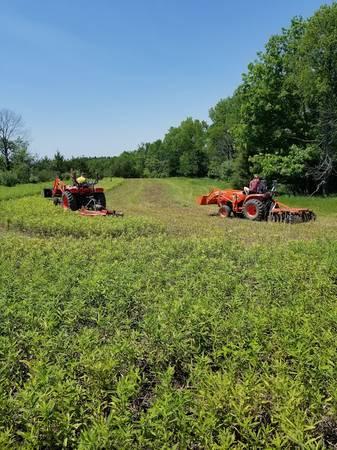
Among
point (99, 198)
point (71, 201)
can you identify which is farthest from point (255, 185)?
point (71, 201)

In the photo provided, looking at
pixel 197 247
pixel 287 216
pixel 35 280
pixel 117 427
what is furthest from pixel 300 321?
pixel 287 216

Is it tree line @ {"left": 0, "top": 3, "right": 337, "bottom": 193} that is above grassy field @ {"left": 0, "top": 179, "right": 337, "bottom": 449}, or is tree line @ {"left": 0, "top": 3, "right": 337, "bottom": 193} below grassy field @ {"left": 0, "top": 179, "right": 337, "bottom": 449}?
above

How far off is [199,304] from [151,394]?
139 cm

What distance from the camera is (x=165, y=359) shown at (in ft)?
13.6

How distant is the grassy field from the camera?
3006 mm

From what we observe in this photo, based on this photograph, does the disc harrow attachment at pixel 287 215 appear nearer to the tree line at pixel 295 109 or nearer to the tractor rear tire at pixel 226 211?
the tractor rear tire at pixel 226 211

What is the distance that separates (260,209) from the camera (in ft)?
Answer: 51.3

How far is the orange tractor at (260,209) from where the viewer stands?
15492 mm

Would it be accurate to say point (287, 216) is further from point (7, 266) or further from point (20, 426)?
point (20, 426)

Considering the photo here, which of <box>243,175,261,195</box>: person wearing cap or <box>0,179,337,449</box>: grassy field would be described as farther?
<box>243,175,261,195</box>: person wearing cap

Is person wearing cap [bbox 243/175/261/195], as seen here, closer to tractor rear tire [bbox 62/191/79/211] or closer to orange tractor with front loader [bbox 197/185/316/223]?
orange tractor with front loader [bbox 197/185/316/223]

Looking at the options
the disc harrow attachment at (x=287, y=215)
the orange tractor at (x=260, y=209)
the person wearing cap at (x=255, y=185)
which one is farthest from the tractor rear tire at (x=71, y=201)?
the disc harrow attachment at (x=287, y=215)

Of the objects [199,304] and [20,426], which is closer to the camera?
[20,426]

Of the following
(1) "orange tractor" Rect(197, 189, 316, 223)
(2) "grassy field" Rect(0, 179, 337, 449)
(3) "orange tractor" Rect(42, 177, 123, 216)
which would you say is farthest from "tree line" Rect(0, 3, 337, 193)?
(2) "grassy field" Rect(0, 179, 337, 449)
